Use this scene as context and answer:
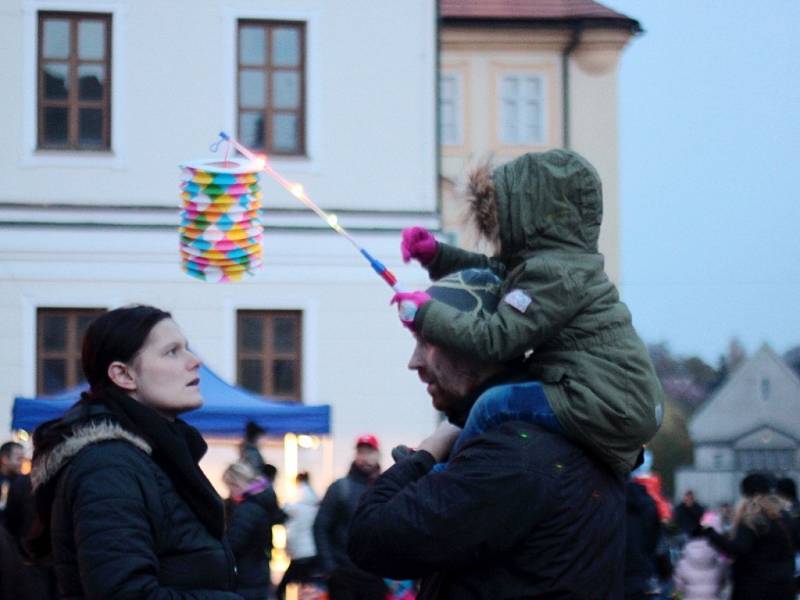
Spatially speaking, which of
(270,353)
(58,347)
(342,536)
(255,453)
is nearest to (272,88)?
(270,353)

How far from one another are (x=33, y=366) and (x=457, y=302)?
1772 centimetres

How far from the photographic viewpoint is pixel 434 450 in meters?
3.55

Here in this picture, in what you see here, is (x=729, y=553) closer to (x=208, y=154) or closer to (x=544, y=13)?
(x=208, y=154)

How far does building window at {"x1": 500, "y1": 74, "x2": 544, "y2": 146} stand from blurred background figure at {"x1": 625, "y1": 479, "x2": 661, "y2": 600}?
1966 centimetres

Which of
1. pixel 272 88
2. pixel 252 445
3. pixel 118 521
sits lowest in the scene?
pixel 252 445

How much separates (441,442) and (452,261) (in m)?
0.52

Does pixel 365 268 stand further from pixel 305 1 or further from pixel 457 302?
pixel 457 302

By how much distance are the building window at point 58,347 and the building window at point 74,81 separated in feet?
6.82

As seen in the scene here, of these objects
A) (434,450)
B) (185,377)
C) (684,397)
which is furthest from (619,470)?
(684,397)

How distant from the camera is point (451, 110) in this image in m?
30.2

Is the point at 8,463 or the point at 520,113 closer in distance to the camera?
the point at 8,463

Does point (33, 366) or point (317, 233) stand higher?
point (317, 233)

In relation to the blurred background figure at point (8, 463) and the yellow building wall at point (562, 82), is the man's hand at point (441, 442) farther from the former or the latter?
the yellow building wall at point (562, 82)

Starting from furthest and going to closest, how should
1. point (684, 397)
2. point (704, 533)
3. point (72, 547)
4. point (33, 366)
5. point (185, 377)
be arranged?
point (684, 397)
point (33, 366)
point (704, 533)
point (185, 377)
point (72, 547)
